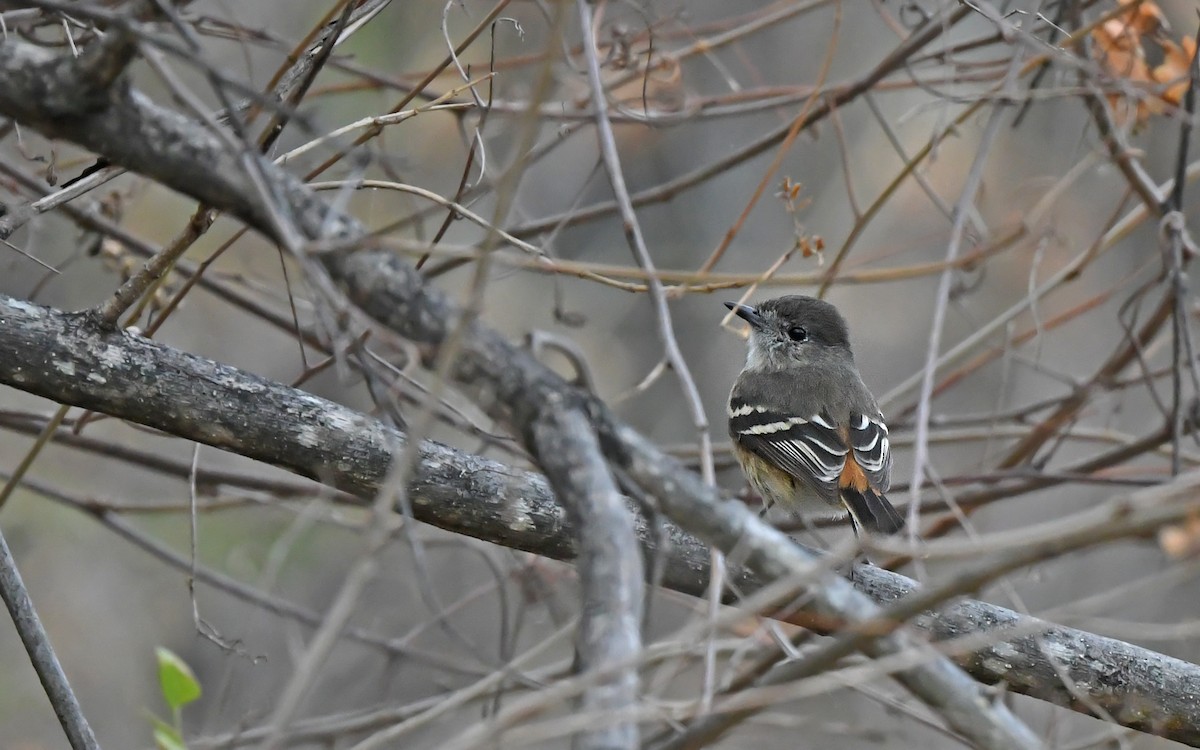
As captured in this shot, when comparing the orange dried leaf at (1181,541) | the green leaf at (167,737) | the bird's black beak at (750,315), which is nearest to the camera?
the orange dried leaf at (1181,541)

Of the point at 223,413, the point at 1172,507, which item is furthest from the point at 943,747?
the point at 1172,507

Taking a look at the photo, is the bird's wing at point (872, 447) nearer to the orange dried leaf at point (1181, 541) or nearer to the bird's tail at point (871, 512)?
the bird's tail at point (871, 512)

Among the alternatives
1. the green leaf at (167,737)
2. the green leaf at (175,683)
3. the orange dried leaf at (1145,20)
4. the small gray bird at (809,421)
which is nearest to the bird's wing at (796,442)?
the small gray bird at (809,421)

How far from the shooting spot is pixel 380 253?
1786mm

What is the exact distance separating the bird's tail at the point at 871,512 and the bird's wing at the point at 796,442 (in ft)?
0.28

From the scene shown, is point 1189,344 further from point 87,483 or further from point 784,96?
point 87,483

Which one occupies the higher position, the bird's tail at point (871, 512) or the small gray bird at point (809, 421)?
the small gray bird at point (809, 421)

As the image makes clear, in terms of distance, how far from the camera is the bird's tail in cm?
443

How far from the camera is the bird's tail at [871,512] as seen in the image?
14.5ft

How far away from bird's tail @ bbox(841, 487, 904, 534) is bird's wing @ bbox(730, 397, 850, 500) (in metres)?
0.09

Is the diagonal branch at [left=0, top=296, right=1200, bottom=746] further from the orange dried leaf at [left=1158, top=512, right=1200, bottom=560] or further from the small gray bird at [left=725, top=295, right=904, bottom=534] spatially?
A: the small gray bird at [left=725, top=295, right=904, bottom=534]

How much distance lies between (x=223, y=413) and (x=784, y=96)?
2.99 meters

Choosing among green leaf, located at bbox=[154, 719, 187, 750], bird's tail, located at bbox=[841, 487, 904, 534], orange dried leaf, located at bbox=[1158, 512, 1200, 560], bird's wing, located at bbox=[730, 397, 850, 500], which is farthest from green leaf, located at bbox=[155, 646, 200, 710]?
bird's wing, located at bbox=[730, 397, 850, 500]

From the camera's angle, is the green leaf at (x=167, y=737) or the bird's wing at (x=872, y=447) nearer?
the green leaf at (x=167, y=737)
